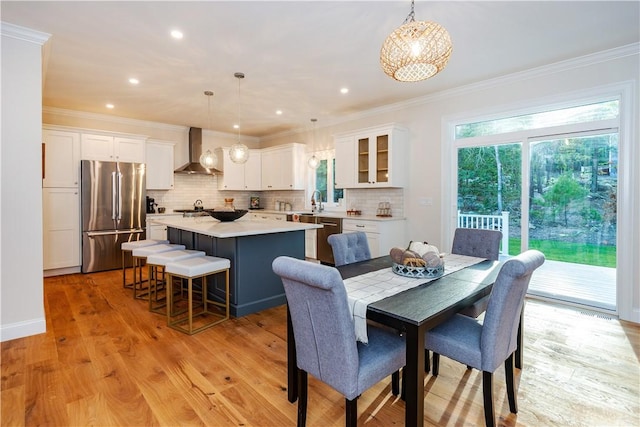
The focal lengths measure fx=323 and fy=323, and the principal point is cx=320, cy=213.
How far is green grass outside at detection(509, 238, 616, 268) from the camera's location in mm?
3500

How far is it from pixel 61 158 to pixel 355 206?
4759 mm

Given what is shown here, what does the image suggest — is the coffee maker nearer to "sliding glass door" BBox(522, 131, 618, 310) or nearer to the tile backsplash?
the tile backsplash

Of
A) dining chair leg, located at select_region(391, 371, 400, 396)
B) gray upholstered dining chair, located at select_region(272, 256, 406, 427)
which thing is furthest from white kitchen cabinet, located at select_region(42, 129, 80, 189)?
dining chair leg, located at select_region(391, 371, 400, 396)

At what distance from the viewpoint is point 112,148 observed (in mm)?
5426

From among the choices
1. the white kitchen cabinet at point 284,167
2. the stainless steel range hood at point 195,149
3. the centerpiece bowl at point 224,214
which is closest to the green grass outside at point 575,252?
the centerpiece bowl at point 224,214

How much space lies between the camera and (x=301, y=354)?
1685 mm

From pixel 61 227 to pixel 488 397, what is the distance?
233 inches

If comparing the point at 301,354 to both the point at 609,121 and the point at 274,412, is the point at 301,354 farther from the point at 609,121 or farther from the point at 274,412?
the point at 609,121

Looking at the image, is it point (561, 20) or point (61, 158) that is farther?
point (61, 158)

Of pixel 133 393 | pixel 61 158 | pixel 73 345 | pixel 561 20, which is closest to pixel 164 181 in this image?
pixel 61 158

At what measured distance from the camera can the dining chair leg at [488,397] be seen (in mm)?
1675

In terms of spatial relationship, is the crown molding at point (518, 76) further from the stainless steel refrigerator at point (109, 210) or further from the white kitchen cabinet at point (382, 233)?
the stainless steel refrigerator at point (109, 210)

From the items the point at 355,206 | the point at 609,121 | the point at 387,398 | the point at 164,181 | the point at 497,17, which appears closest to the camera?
the point at 387,398

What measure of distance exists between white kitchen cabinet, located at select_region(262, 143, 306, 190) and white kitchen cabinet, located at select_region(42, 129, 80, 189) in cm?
342
